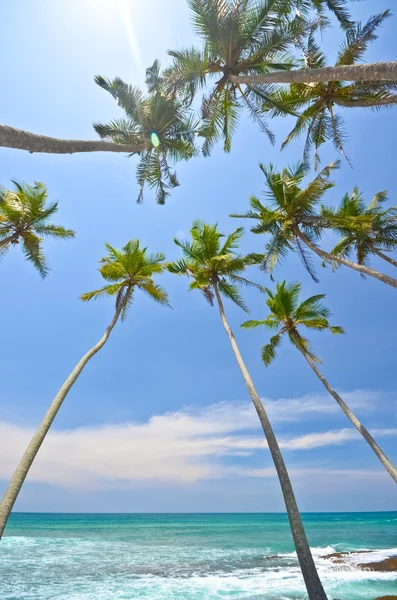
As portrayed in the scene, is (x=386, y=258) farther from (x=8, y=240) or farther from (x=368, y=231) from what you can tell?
(x=8, y=240)

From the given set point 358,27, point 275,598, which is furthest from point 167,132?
point 275,598

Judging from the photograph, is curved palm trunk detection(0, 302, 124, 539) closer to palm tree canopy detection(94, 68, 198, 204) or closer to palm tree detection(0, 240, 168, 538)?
palm tree detection(0, 240, 168, 538)

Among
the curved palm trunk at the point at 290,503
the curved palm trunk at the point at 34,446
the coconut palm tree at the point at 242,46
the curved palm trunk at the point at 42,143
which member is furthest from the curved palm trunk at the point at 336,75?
the curved palm trunk at the point at 34,446

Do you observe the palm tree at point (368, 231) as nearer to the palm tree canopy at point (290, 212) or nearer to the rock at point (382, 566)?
the palm tree canopy at point (290, 212)

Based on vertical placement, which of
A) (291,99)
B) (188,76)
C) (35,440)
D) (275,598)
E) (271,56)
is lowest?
(275,598)

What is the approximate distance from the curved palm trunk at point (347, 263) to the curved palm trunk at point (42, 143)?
398 inches

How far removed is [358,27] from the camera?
10.4 meters

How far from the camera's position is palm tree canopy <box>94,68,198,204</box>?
11.2m

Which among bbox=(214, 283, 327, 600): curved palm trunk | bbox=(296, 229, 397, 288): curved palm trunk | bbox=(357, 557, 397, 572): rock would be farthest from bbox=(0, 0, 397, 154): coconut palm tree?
bbox=(357, 557, 397, 572): rock

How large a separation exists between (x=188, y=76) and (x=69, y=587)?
62.0ft

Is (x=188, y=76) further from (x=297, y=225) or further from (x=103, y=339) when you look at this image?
(x=103, y=339)

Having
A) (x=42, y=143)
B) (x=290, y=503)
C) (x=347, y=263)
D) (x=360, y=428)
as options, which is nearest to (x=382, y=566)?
(x=360, y=428)

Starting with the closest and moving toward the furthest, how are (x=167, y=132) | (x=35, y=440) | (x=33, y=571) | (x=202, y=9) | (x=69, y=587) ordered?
(x=202, y=9) → (x=35, y=440) → (x=167, y=132) → (x=69, y=587) → (x=33, y=571)

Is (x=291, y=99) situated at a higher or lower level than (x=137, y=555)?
higher
